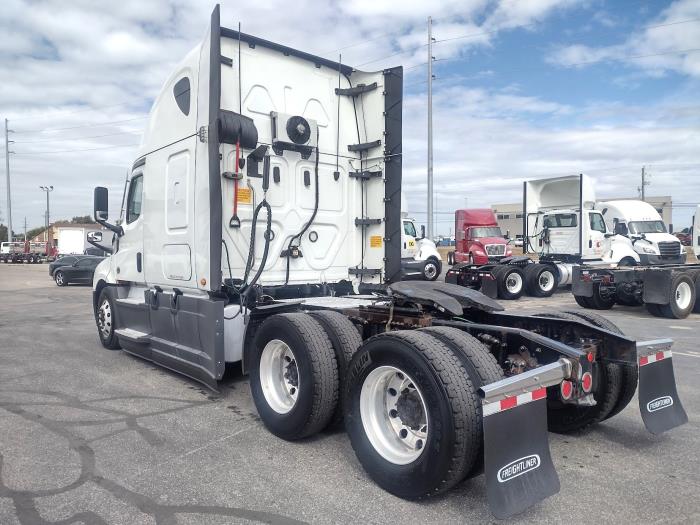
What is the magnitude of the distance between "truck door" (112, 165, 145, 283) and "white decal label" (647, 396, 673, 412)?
220 inches

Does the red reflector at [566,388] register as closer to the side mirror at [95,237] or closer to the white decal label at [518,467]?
the white decal label at [518,467]

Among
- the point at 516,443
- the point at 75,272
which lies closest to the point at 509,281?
the point at 516,443

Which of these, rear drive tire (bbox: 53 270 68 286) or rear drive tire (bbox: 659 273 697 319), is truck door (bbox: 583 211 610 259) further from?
rear drive tire (bbox: 53 270 68 286)

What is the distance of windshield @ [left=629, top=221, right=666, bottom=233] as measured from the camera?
1917 centimetres

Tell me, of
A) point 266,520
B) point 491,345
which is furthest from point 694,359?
point 266,520

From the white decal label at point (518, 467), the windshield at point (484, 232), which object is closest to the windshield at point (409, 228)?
the windshield at point (484, 232)

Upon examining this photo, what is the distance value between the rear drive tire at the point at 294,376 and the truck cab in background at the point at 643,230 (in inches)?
656

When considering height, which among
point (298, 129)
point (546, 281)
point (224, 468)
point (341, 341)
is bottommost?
point (224, 468)

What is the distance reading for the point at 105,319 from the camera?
8.13m

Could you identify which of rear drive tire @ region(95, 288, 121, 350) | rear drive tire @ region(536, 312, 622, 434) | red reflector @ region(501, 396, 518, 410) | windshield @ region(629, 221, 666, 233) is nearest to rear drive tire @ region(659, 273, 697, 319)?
windshield @ region(629, 221, 666, 233)

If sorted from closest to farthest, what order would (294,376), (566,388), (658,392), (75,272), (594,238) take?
(566,388), (658,392), (294,376), (594,238), (75,272)

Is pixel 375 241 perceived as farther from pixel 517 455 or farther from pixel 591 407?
pixel 517 455

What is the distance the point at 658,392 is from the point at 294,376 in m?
2.75

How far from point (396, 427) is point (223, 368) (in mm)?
2212
